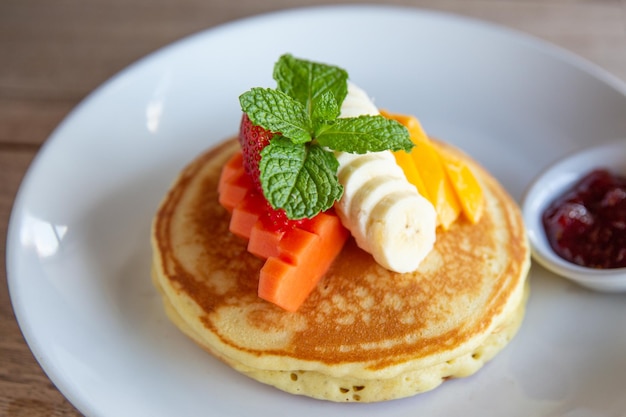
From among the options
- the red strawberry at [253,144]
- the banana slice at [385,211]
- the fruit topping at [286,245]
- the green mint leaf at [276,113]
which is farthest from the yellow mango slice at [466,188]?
the red strawberry at [253,144]

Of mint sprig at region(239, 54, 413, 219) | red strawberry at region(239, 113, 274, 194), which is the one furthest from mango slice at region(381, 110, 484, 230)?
red strawberry at region(239, 113, 274, 194)

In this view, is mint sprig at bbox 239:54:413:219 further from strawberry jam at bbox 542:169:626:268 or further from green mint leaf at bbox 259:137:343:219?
strawberry jam at bbox 542:169:626:268

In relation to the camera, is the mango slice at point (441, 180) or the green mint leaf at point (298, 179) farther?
the mango slice at point (441, 180)

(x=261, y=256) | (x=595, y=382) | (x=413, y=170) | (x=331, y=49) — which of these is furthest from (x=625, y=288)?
(x=331, y=49)

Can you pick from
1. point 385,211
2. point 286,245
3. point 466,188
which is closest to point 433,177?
point 466,188

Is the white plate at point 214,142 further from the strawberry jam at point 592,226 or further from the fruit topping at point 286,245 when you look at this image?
the fruit topping at point 286,245

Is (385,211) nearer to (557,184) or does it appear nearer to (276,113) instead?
(276,113)

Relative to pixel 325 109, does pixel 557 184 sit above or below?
below
